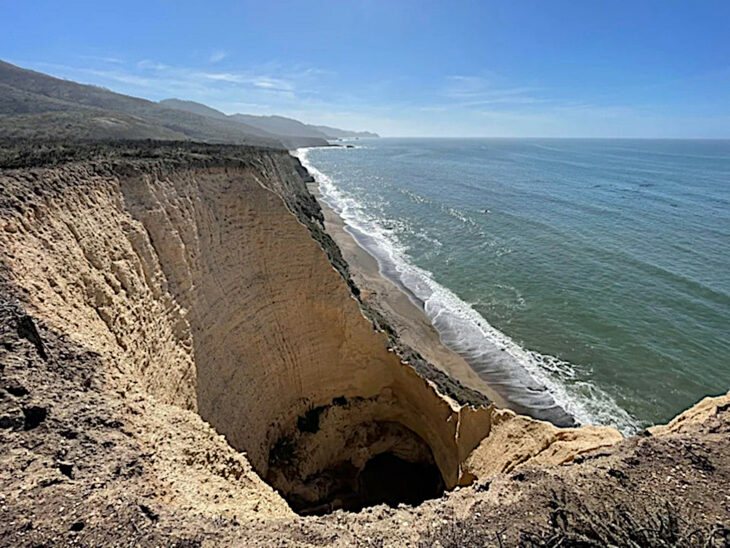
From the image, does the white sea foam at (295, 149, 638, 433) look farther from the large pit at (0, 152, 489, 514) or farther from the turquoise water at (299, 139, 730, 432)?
the large pit at (0, 152, 489, 514)

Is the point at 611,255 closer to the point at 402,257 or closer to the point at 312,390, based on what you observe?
the point at 402,257

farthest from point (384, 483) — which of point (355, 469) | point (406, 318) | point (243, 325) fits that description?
point (406, 318)

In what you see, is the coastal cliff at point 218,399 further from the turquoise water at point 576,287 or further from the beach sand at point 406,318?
the turquoise water at point 576,287

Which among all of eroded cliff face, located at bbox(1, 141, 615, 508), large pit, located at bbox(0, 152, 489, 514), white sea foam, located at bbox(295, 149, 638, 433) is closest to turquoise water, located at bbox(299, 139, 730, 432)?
white sea foam, located at bbox(295, 149, 638, 433)

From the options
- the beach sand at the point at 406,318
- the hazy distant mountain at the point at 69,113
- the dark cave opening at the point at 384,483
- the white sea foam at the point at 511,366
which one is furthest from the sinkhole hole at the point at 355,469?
the hazy distant mountain at the point at 69,113

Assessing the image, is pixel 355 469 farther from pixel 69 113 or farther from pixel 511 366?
pixel 69 113

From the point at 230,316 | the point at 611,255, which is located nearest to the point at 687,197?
the point at 611,255
